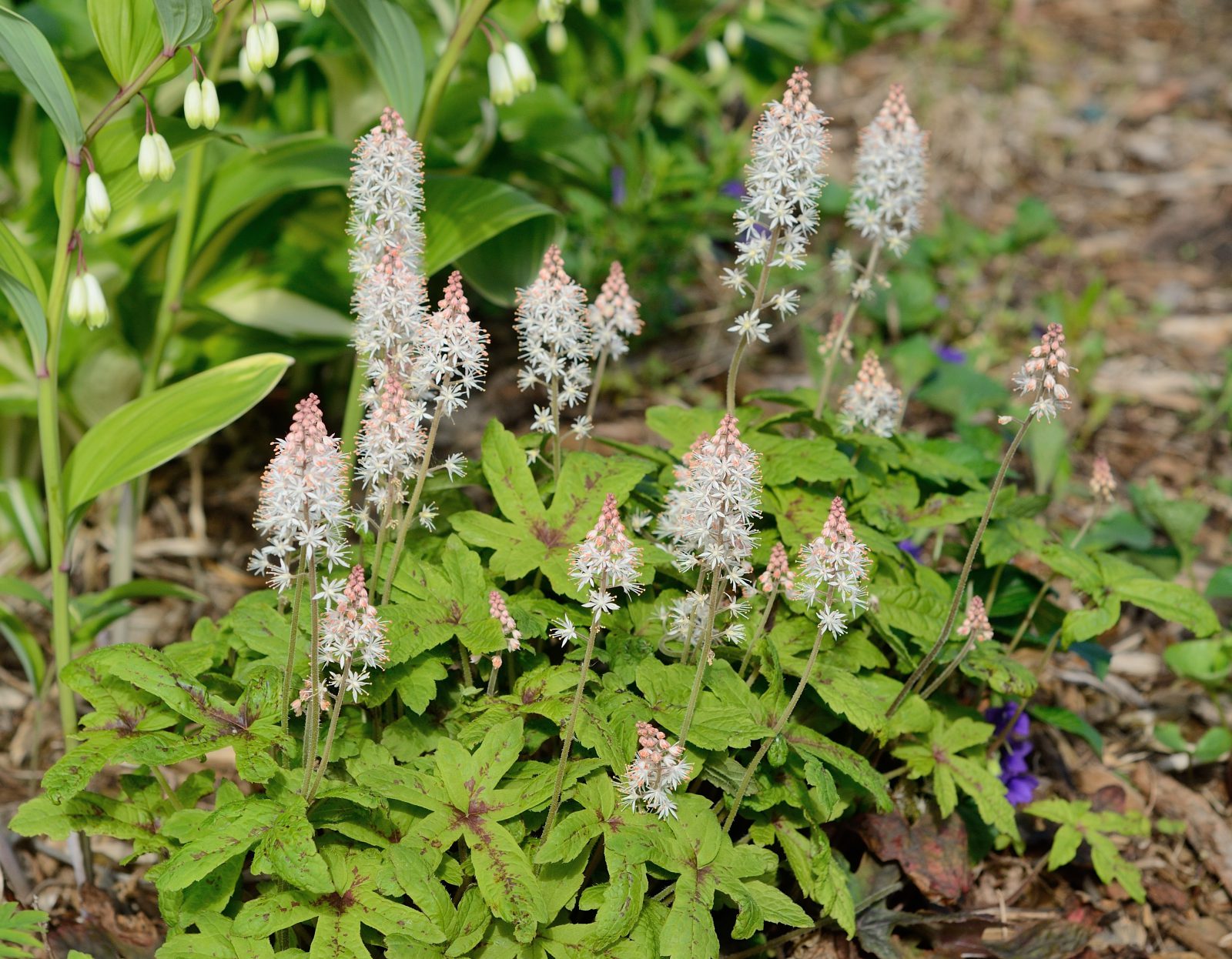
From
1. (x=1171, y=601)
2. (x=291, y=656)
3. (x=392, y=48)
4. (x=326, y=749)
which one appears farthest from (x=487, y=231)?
(x=1171, y=601)

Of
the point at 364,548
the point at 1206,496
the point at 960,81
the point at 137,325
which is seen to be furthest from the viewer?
the point at 960,81

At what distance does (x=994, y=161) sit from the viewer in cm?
680

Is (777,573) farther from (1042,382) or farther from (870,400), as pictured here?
(870,400)

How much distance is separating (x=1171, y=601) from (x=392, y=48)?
2.47m

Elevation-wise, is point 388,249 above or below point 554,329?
above

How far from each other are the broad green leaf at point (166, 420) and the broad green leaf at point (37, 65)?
64 cm

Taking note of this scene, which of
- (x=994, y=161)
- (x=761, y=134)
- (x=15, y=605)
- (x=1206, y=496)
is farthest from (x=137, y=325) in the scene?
(x=994, y=161)

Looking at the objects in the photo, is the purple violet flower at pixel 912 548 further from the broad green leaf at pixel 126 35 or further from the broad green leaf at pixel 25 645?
the broad green leaf at pixel 25 645

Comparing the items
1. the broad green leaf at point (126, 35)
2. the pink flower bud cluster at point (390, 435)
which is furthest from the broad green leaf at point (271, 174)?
the pink flower bud cluster at point (390, 435)

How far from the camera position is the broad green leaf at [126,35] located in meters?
2.62

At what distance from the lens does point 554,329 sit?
2.48 m

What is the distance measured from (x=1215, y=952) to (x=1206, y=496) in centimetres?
209

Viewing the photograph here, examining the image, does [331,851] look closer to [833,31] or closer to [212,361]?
[212,361]

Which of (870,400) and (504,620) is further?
(870,400)
